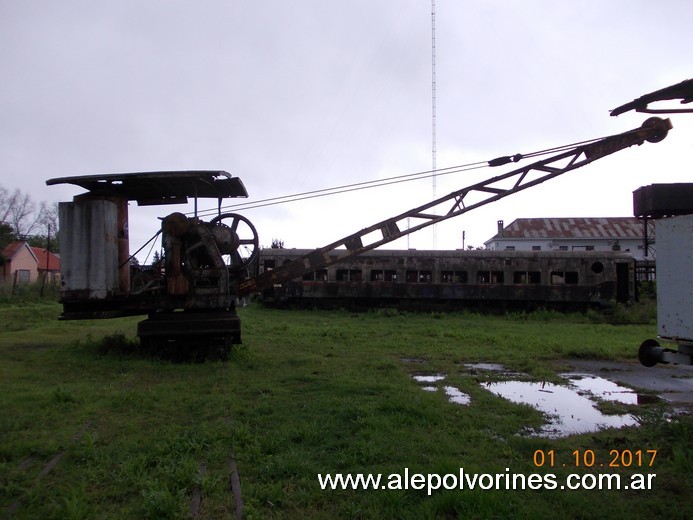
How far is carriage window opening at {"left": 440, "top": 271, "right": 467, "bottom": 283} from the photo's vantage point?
2244 centimetres

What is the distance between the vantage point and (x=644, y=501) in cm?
342

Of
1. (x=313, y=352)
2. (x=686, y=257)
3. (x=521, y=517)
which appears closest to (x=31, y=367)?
(x=313, y=352)

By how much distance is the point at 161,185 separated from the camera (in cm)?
1042

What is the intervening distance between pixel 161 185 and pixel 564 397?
851cm

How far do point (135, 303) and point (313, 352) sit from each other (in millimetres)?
3721

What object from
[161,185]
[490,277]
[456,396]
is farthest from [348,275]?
[456,396]

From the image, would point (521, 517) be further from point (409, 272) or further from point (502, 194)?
point (409, 272)

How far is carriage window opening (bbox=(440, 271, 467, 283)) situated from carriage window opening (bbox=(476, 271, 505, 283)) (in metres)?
0.61

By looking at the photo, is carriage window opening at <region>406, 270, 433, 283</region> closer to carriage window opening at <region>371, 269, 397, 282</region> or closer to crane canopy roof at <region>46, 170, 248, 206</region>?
carriage window opening at <region>371, 269, 397, 282</region>

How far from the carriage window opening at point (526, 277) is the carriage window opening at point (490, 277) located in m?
0.58

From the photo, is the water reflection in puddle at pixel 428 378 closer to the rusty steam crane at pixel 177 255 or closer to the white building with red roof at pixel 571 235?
A: the rusty steam crane at pixel 177 255

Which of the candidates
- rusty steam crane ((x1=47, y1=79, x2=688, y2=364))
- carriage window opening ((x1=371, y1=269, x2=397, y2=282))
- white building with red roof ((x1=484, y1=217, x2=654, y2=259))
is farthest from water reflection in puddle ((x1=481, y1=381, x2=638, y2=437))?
white building with red roof ((x1=484, y1=217, x2=654, y2=259))

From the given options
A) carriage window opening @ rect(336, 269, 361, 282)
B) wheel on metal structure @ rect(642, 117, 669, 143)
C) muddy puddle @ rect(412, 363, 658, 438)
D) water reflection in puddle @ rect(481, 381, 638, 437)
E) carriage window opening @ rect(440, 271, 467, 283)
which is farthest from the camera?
carriage window opening @ rect(336, 269, 361, 282)

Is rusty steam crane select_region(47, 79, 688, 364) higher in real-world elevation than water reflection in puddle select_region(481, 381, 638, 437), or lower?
higher
